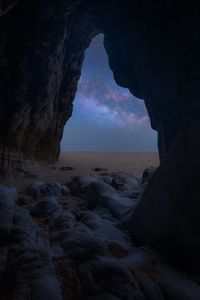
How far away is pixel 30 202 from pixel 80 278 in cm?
396

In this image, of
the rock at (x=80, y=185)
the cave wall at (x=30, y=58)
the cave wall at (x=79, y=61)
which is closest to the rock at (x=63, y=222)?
the cave wall at (x=79, y=61)

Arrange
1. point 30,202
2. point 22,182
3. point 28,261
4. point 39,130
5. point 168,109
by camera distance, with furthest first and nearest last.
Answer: point 39,130
point 22,182
point 30,202
point 168,109
point 28,261

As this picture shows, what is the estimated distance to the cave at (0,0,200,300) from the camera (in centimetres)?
263

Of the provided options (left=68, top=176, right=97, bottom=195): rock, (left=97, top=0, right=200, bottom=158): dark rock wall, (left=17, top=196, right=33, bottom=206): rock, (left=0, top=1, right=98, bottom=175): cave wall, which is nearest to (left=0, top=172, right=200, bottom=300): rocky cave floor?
(left=17, top=196, right=33, bottom=206): rock

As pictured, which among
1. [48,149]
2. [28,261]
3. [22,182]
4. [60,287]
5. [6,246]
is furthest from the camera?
[48,149]

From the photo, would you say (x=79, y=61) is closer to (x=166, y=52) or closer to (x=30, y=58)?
(x=30, y=58)

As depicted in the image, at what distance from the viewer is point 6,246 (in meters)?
3.50

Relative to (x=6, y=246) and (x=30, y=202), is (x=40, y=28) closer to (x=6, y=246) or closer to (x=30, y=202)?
(x=30, y=202)

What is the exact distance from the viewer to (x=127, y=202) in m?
5.91

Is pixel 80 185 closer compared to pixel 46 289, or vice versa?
pixel 46 289

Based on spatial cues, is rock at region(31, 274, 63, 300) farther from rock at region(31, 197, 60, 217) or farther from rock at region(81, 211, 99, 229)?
rock at region(31, 197, 60, 217)

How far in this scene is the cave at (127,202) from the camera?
263 centimetres

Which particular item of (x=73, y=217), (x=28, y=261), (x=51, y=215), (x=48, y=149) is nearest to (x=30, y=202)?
(x=51, y=215)

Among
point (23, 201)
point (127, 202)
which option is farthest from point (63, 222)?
point (23, 201)
